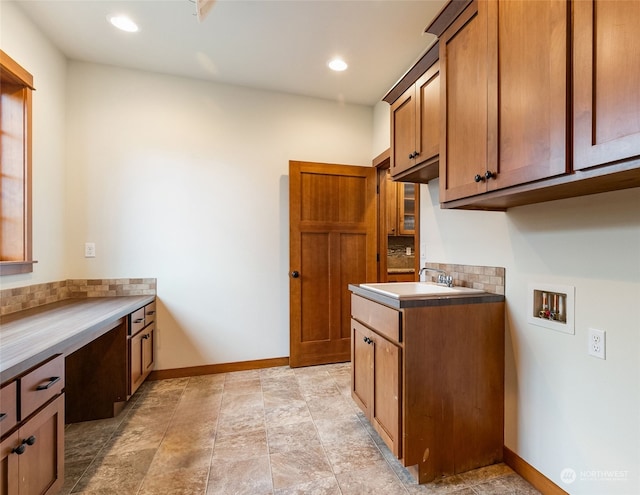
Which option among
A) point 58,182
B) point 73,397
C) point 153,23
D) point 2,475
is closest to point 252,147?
point 153,23

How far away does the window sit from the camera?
2.05m

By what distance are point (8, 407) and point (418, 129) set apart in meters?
2.32

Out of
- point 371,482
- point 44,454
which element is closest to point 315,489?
point 371,482

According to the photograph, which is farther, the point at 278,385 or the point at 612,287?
the point at 278,385

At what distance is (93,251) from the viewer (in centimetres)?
269

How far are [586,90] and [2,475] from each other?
7.60ft

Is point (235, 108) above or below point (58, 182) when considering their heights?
above

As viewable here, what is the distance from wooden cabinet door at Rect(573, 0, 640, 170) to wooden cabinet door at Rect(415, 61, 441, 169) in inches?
29.4

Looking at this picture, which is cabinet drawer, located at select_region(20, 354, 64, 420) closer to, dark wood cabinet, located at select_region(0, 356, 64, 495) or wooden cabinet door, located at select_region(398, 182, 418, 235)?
dark wood cabinet, located at select_region(0, 356, 64, 495)

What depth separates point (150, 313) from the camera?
2.71 meters

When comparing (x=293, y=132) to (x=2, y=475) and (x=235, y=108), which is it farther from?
(x=2, y=475)

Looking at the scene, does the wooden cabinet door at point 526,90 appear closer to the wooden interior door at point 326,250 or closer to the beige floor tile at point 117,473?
the wooden interior door at point 326,250

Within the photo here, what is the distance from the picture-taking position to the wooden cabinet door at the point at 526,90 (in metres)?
1.02

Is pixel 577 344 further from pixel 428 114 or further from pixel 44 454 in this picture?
pixel 44 454
